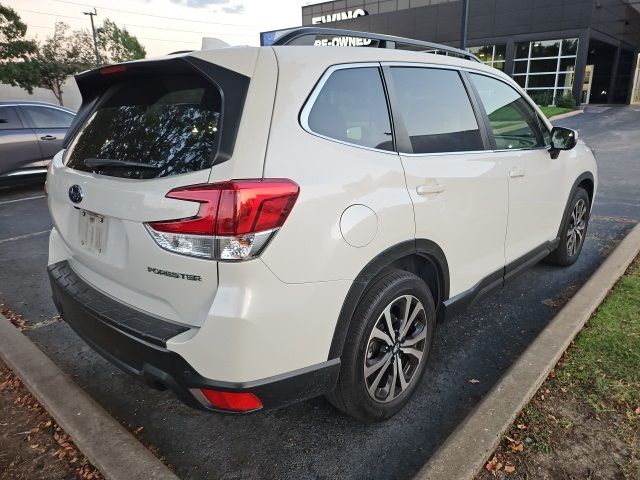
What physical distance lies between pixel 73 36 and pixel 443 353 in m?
46.2

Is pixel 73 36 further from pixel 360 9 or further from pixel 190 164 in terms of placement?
pixel 190 164

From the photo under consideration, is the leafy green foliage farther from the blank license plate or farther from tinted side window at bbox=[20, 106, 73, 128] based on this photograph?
the blank license plate

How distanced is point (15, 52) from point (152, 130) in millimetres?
37588

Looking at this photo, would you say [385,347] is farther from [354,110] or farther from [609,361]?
[609,361]

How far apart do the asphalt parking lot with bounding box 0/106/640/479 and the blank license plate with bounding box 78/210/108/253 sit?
103 cm

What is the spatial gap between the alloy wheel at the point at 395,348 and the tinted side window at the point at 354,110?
0.82m

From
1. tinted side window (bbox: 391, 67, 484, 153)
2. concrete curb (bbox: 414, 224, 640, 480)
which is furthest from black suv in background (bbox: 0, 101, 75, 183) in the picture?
concrete curb (bbox: 414, 224, 640, 480)

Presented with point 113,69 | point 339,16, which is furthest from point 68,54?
point 113,69

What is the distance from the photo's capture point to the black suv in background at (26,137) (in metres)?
8.16

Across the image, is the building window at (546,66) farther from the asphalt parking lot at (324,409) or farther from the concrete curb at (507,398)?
the concrete curb at (507,398)

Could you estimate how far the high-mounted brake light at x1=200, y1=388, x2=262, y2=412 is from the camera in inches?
70.6

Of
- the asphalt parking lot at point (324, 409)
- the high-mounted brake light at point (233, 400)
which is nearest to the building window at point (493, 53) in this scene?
the asphalt parking lot at point (324, 409)

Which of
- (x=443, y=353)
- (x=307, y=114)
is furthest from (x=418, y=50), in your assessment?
(x=443, y=353)

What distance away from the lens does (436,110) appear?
264cm
